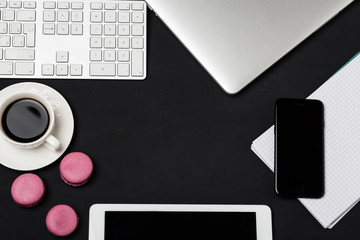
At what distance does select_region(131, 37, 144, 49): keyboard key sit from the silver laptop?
0.05 meters

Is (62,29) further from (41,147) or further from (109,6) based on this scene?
(41,147)

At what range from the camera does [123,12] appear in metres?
Answer: 0.69

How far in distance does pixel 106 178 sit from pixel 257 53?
314mm

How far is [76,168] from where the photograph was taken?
63cm

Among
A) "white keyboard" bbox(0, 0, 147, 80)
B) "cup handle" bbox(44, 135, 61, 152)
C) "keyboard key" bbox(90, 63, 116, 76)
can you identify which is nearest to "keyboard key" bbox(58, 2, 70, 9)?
"white keyboard" bbox(0, 0, 147, 80)

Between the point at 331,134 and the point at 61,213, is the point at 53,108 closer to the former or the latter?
the point at 61,213

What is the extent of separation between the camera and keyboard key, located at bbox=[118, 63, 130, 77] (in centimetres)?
68

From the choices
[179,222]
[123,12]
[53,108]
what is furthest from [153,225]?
[123,12]

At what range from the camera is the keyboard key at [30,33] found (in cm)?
67

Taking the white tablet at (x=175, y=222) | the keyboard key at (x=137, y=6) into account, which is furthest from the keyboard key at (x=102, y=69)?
the white tablet at (x=175, y=222)

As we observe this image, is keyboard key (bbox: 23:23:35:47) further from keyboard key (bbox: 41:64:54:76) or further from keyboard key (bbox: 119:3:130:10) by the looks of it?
keyboard key (bbox: 119:3:130:10)


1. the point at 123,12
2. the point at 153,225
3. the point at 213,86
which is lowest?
the point at 153,225

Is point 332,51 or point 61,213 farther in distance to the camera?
point 332,51

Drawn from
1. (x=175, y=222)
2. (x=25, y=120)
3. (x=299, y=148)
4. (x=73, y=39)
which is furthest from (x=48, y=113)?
(x=299, y=148)
